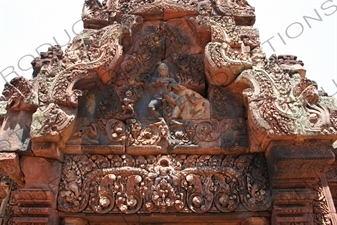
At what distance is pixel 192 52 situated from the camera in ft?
18.8

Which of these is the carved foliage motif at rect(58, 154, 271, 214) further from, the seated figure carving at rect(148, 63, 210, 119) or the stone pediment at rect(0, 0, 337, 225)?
the seated figure carving at rect(148, 63, 210, 119)

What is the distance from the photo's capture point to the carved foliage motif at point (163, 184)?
4586mm

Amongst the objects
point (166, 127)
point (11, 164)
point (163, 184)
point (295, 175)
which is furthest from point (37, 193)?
point (295, 175)

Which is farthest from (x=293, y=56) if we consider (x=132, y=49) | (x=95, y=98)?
(x=95, y=98)

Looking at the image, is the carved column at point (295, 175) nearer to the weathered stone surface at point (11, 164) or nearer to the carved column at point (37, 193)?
the carved column at point (37, 193)

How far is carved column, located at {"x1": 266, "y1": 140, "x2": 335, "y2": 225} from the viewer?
4.31 metres

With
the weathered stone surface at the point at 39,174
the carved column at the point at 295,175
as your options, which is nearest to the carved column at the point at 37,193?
the weathered stone surface at the point at 39,174

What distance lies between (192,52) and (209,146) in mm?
1758

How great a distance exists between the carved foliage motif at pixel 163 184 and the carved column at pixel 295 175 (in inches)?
9.1

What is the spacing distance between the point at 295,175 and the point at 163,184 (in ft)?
5.83

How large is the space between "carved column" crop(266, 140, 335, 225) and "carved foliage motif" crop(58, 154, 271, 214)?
23 centimetres

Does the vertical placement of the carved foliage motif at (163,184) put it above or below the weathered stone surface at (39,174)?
below

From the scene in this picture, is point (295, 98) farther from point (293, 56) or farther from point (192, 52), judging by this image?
point (192, 52)

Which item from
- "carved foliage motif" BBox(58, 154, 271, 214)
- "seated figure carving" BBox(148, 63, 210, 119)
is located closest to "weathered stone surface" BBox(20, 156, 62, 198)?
"carved foliage motif" BBox(58, 154, 271, 214)
